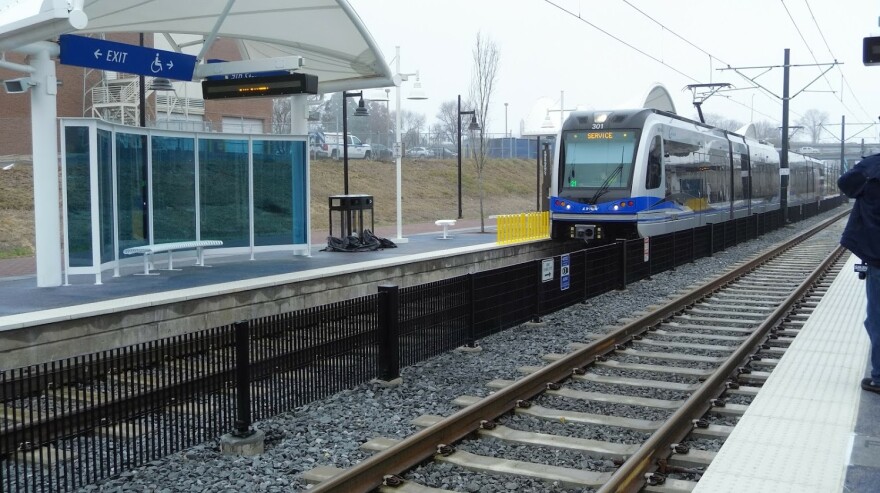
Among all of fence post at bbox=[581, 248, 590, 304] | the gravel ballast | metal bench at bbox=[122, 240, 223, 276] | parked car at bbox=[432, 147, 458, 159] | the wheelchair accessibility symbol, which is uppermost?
parked car at bbox=[432, 147, 458, 159]

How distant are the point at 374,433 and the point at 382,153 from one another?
141 ft

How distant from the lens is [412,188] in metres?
43.4

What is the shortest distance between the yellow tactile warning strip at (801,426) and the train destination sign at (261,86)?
28.3 feet

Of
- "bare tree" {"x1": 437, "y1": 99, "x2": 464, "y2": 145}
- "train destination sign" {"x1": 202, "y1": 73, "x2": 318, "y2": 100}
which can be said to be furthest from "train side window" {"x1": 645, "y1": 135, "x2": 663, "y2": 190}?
"bare tree" {"x1": 437, "y1": 99, "x2": 464, "y2": 145}

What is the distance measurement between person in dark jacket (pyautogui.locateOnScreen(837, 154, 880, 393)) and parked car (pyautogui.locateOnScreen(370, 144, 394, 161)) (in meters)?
41.2

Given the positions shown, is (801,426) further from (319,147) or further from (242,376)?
(319,147)

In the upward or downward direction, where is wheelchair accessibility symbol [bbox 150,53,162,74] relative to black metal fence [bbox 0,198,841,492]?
upward

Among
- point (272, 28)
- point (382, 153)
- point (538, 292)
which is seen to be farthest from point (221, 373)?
point (382, 153)

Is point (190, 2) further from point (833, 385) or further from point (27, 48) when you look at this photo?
point (833, 385)

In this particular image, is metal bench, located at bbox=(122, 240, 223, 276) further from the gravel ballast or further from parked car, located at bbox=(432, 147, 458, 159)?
parked car, located at bbox=(432, 147, 458, 159)

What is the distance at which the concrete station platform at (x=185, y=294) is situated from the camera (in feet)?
29.9

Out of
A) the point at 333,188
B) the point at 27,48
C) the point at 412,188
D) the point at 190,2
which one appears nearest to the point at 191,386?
the point at 27,48

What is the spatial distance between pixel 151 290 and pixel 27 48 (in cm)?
368

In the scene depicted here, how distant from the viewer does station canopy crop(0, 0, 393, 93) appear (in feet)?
47.1
